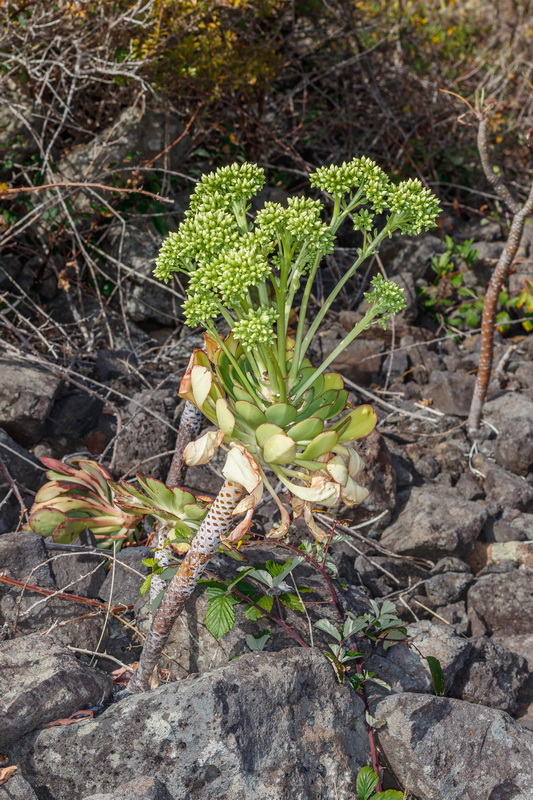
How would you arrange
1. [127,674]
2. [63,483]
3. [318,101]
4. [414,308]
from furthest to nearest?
1. [318,101]
2. [414,308]
3. [63,483]
4. [127,674]

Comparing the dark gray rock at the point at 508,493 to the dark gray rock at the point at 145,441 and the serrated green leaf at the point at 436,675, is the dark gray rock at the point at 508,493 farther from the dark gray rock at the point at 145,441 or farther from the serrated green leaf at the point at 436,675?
the dark gray rock at the point at 145,441

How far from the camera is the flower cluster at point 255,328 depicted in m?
1.67

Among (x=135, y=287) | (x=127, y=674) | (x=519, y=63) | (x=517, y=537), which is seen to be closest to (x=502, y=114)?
(x=519, y=63)

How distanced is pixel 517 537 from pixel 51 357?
276cm

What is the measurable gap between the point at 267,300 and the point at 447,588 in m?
1.93

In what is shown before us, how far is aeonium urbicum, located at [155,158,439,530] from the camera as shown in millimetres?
1690

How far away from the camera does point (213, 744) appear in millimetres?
1851

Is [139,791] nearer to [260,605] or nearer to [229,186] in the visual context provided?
[260,605]

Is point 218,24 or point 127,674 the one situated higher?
point 218,24

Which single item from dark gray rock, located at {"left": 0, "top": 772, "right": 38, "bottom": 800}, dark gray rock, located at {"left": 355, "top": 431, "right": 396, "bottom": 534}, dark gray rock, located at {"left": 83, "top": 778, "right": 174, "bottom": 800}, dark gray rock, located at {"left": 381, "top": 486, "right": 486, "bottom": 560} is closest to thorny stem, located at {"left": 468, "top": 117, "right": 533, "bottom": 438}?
dark gray rock, located at {"left": 381, "top": 486, "right": 486, "bottom": 560}

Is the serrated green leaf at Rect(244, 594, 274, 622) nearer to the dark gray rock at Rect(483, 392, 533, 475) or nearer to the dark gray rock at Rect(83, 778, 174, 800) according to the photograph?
the dark gray rock at Rect(83, 778, 174, 800)

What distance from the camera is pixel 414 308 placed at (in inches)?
202

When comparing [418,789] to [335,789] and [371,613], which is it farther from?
[371,613]

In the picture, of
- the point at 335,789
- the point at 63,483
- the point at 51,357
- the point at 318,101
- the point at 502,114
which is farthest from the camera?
the point at 502,114
